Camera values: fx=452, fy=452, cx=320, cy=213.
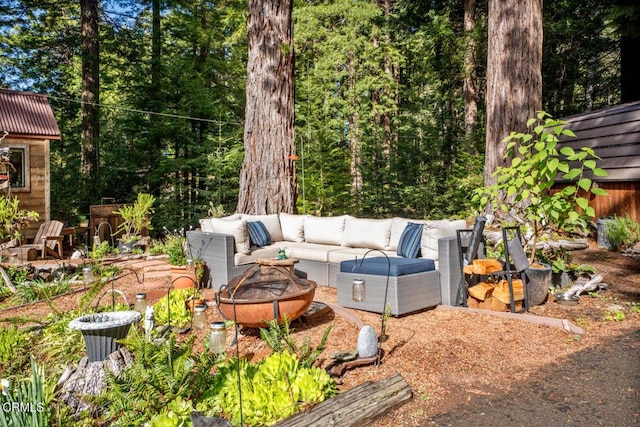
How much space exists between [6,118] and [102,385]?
992 cm

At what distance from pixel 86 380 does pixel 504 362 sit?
9.46ft

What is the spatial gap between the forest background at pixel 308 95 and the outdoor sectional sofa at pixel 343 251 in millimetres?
6739

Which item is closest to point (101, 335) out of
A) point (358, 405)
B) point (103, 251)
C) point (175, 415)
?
point (175, 415)

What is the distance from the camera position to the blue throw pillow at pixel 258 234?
6.55 m

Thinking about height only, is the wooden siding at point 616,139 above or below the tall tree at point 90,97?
below

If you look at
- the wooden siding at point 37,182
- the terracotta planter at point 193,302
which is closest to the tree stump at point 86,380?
the terracotta planter at point 193,302

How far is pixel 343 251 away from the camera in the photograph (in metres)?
5.97

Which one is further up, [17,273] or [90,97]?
[90,97]

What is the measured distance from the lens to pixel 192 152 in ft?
51.9

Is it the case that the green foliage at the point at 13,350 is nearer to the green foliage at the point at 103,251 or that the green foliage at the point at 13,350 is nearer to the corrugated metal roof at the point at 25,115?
the green foliage at the point at 103,251

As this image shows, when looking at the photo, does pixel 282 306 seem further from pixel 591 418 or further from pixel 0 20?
pixel 0 20

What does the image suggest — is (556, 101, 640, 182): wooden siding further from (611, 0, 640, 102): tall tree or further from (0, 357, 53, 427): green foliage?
(0, 357, 53, 427): green foliage

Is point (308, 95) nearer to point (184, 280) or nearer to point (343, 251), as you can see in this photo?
point (343, 251)

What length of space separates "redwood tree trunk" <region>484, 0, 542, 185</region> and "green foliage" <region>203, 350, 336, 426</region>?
17.9 ft
